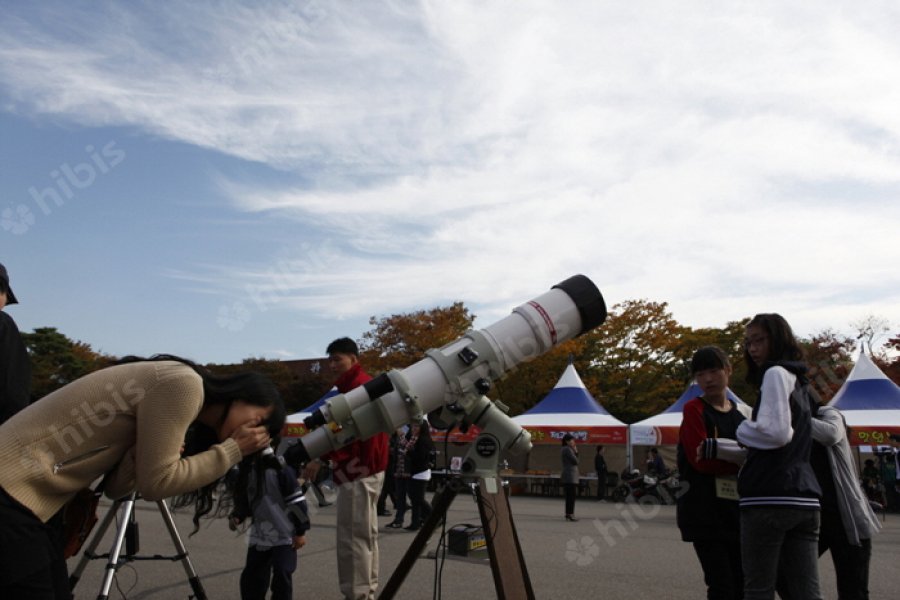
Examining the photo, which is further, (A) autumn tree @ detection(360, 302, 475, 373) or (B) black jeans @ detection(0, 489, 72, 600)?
(A) autumn tree @ detection(360, 302, 475, 373)

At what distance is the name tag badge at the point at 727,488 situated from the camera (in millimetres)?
3881

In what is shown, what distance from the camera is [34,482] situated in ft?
6.98

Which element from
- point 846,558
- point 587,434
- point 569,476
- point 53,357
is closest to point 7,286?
point 846,558

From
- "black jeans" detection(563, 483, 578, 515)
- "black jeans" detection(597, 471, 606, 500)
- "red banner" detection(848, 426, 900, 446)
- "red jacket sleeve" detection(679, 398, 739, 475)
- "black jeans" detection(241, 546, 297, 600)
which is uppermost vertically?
"red jacket sleeve" detection(679, 398, 739, 475)

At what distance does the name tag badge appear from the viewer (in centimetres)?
388

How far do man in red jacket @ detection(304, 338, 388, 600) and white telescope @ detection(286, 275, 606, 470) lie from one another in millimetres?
1416

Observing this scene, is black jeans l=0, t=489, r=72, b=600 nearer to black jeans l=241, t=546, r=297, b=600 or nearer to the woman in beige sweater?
the woman in beige sweater

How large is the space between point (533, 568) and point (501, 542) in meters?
4.34

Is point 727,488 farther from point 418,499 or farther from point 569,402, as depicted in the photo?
point 569,402

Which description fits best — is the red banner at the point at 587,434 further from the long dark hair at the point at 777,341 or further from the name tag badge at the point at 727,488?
the long dark hair at the point at 777,341

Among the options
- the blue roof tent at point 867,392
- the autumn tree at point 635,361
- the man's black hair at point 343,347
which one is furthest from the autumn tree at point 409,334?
the man's black hair at point 343,347

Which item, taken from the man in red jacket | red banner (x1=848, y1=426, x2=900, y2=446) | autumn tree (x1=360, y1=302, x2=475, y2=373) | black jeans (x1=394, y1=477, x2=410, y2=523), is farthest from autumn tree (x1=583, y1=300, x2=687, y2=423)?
the man in red jacket

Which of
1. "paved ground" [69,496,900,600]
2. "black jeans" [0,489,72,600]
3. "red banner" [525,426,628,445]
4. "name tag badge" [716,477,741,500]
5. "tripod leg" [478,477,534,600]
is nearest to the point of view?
"black jeans" [0,489,72,600]

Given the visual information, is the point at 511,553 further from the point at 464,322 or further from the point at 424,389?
the point at 464,322
